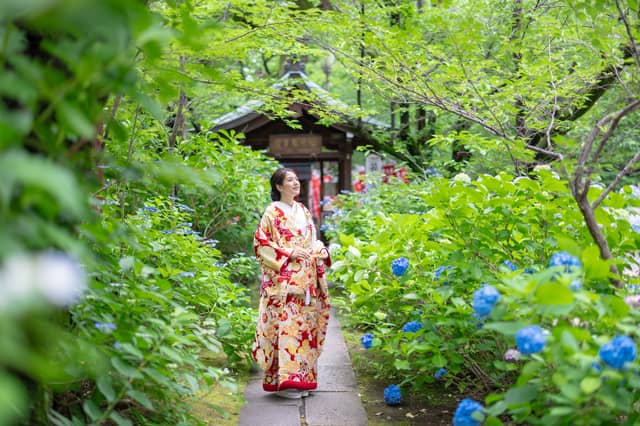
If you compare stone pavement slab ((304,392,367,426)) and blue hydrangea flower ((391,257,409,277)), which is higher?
blue hydrangea flower ((391,257,409,277))

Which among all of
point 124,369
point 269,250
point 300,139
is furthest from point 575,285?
point 300,139

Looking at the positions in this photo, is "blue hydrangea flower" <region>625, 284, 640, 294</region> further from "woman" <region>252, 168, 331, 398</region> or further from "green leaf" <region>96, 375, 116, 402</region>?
"woman" <region>252, 168, 331, 398</region>

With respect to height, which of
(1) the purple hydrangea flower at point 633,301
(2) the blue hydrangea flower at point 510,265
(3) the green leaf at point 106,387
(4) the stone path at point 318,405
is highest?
(1) the purple hydrangea flower at point 633,301

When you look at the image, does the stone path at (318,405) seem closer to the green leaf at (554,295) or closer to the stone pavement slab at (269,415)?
the stone pavement slab at (269,415)

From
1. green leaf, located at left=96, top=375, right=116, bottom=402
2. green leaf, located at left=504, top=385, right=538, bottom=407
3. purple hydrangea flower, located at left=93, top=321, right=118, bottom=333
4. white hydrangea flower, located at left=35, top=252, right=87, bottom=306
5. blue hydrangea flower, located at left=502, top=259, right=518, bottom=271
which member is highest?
white hydrangea flower, located at left=35, top=252, right=87, bottom=306

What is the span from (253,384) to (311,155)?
8.41m

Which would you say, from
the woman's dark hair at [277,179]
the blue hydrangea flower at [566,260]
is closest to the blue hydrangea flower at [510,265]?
the blue hydrangea flower at [566,260]

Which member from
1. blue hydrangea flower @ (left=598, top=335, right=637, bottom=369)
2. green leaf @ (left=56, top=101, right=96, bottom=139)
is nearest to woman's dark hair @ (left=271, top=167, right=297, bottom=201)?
blue hydrangea flower @ (left=598, top=335, right=637, bottom=369)

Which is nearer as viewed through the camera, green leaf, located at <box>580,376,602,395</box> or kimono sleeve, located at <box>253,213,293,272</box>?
green leaf, located at <box>580,376,602,395</box>

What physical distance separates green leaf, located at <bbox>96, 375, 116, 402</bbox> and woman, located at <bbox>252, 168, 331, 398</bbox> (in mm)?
2234

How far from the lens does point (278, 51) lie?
18.9 ft

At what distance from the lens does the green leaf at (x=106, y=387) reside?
6.73 ft

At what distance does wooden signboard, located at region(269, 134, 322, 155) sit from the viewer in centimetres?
1248

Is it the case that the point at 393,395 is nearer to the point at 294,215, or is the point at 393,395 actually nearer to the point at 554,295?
the point at 294,215
